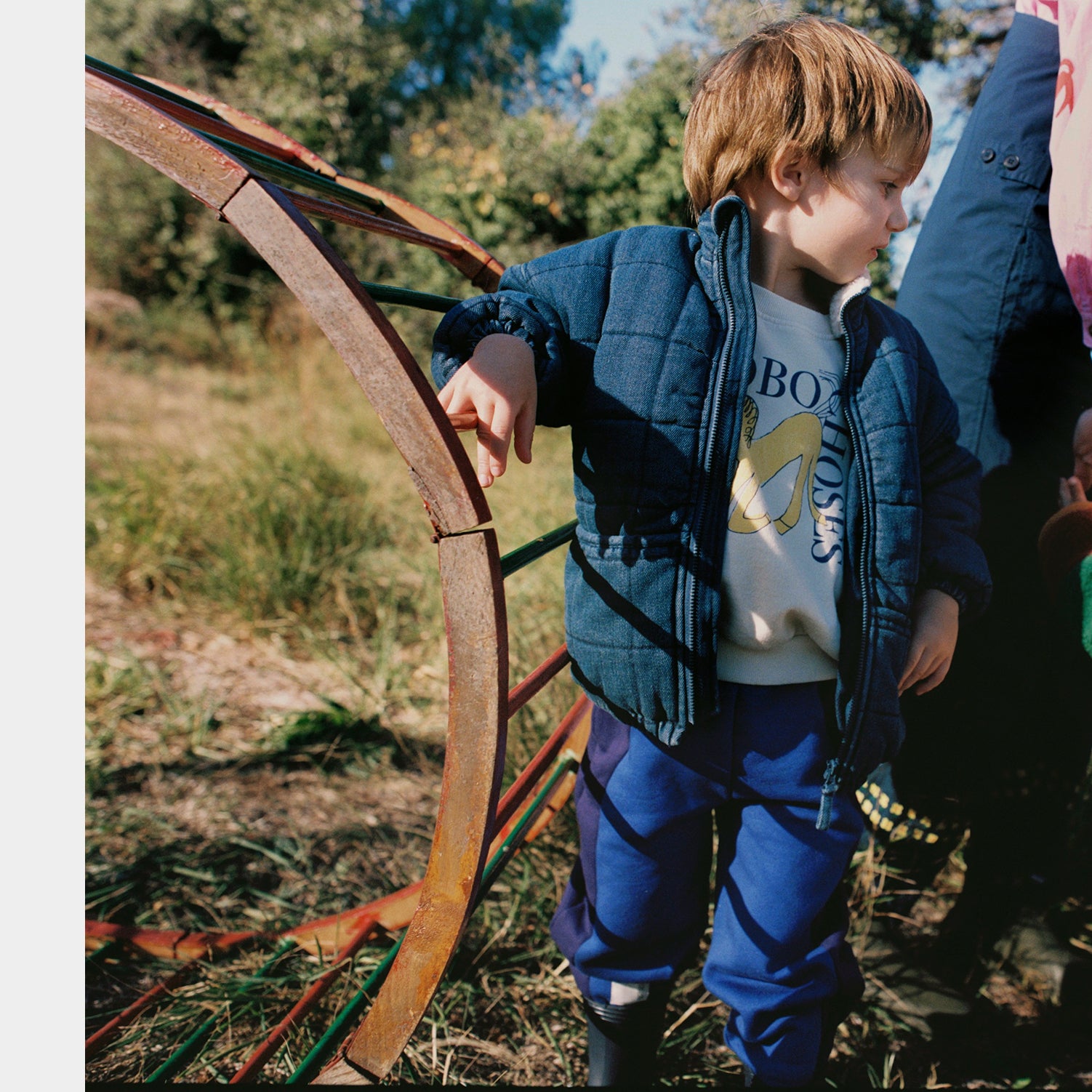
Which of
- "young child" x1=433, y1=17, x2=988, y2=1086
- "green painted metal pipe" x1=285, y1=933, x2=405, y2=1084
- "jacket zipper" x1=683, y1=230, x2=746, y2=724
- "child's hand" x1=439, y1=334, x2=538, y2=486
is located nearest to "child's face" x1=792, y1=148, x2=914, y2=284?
→ "young child" x1=433, y1=17, x2=988, y2=1086

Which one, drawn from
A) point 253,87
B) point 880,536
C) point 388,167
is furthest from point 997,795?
point 253,87

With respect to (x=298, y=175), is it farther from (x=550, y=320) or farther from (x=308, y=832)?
(x=308, y=832)

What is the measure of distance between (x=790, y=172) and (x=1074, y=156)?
1.51ft

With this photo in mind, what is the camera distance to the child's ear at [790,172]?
0.99 meters

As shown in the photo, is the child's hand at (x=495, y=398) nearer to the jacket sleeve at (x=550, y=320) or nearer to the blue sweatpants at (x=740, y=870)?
the jacket sleeve at (x=550, y=320)

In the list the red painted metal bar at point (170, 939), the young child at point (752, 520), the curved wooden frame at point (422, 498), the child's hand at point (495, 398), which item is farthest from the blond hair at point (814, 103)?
the red painted metal bar at point (170, 939)

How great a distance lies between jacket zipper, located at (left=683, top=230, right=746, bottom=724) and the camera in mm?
966

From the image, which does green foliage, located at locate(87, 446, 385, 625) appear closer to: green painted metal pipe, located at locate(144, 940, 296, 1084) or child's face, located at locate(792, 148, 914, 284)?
green painted metal pipe, located at locate(144, 940, 296, 1084)

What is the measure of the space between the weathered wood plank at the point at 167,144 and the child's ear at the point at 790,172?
1.91 feet

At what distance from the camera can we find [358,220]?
1058 millimetres

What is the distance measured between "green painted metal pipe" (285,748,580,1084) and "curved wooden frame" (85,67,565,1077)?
5 cm

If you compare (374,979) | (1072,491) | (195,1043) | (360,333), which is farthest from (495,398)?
(195,1043)
